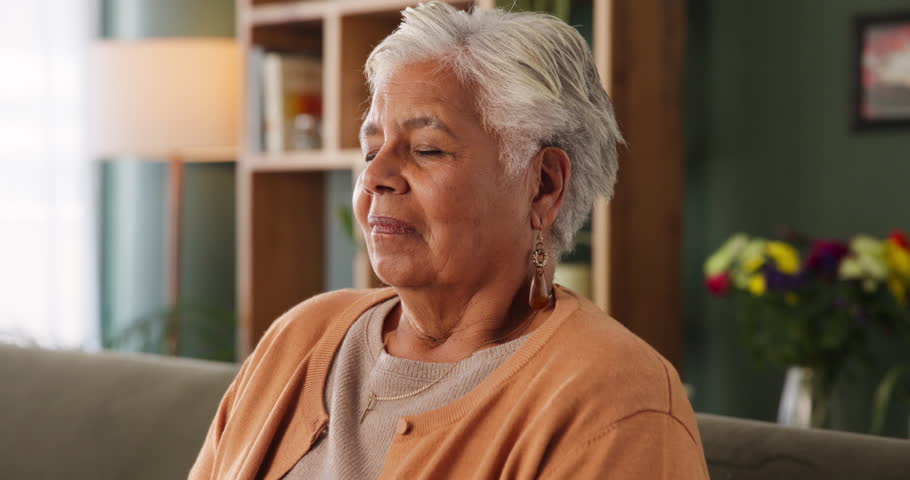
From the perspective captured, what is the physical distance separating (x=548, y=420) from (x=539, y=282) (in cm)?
24

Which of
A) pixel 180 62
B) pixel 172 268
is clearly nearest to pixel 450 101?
pixel 180 62

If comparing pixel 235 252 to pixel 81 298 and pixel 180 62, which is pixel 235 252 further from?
pixel 180 62

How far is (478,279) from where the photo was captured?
1269 mm

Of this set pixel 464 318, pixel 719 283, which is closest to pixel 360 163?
pixel 719 283

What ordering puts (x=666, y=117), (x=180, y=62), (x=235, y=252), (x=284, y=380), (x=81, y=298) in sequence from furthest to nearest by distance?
(x=235, y=252), (x=81, y=298), (x=180, y=62), (x=666, y=117), (x=284, y=380)

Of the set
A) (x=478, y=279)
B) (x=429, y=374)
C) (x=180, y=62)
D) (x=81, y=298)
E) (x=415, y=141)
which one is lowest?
(x=81, y=298)

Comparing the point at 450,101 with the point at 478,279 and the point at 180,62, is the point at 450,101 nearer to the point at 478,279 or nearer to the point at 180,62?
the point at 478,279

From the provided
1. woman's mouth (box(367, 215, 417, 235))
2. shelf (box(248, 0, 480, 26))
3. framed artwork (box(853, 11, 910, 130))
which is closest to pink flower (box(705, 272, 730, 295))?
framed artwork (box(853, 11, 910, 130))

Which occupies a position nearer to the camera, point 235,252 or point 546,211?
point 546,211

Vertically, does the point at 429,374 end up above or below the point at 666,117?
below

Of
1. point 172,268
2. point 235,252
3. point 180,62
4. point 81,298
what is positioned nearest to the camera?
point 180,62

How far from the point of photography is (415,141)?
1254mm

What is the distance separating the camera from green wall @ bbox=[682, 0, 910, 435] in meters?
2.77

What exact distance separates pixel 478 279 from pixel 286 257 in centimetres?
221
